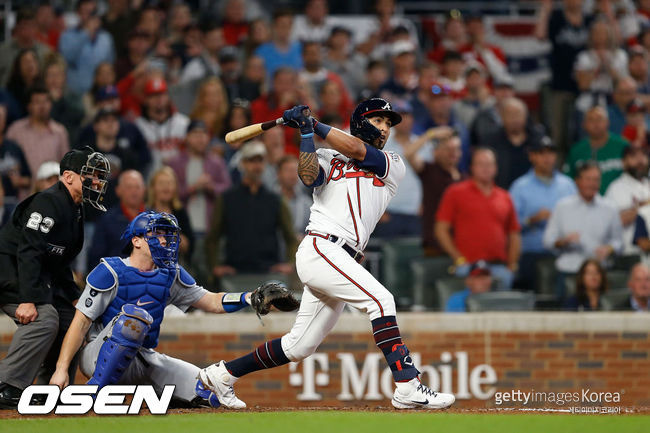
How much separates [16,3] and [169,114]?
10.7 feet

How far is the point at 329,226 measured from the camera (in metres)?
6.52

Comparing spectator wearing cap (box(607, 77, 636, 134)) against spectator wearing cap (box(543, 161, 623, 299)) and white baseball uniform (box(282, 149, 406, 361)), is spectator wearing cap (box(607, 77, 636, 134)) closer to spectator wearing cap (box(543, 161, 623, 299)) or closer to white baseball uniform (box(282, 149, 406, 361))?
spectator wearing cap (box(543, 161, 623, 299))

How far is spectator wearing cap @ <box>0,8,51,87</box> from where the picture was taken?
1170cm

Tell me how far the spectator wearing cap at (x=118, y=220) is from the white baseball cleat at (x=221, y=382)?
8.81 ft

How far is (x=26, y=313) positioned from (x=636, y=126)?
8.03m

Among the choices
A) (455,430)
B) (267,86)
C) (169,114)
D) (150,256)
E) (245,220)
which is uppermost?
(267,86)

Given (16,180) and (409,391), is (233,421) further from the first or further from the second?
(16,180)

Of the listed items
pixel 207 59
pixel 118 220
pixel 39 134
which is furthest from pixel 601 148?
pixel 39 134

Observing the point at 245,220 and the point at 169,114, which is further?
the point at 169,114

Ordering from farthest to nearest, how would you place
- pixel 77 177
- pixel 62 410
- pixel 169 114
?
pixel 169 114 < pixel 77 177 < pixel 62 410

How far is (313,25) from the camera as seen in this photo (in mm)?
13508

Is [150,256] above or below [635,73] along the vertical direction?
below

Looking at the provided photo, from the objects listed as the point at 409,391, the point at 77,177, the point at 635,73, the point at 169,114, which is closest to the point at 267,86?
the point at 169,114

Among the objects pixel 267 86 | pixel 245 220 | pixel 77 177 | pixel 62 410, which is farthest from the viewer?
pixel 267 86
